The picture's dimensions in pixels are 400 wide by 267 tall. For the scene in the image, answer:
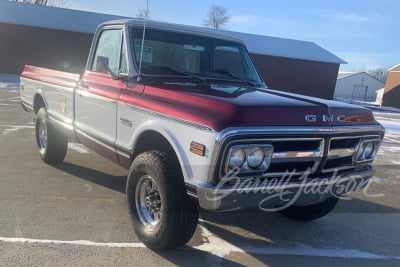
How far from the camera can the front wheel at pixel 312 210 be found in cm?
470

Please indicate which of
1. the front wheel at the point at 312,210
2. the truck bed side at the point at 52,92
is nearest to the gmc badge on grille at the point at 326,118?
the front wheel at the point at 312,210

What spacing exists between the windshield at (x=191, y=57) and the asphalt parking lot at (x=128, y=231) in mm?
1694

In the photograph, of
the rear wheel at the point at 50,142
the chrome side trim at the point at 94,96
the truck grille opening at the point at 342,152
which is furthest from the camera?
the rear wheel at the point at 50,142

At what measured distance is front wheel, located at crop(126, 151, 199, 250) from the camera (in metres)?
3.47

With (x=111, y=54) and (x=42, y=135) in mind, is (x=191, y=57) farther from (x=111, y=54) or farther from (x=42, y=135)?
(x=42, y=135)

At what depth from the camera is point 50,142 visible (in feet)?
20.6

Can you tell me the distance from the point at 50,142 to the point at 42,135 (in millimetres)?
528

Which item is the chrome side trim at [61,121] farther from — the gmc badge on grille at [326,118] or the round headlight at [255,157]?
the gmc badge on grille at [326,118]

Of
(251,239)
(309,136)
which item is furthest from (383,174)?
(309,136)

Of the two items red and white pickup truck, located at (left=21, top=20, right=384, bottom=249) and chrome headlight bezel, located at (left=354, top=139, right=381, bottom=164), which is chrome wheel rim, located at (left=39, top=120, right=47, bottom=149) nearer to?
red and white pickup truck, located at (left=21, top=20, right=384, bottom=249)

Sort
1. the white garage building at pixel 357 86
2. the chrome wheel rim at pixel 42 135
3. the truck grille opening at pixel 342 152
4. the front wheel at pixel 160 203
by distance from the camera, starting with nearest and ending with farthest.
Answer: the front wheel at pixel 160 203 < the truck grille opening at pixel 342 152 < the chrome wheel rim at pixel 42 135 < the white garage building at pixel 357 86

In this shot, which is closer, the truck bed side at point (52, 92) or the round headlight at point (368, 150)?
the round headlight at point (368, 150)

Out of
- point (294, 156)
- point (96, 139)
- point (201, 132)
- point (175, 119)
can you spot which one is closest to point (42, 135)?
point (96, 139)

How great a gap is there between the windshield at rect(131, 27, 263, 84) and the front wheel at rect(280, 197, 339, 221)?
162 cm
